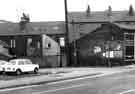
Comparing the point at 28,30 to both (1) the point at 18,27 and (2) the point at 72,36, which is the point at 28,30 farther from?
(2) the point at 72,36

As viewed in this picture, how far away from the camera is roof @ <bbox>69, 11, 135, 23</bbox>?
63.4 metres

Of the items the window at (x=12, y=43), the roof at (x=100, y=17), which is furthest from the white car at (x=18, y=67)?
the roof at (x=100, y=17)

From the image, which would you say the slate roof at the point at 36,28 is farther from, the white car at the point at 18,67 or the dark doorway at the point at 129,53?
the white car at the point at 18,67

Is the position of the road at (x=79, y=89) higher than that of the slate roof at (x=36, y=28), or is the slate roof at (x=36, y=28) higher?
the slate roof at (x=36, y=28)

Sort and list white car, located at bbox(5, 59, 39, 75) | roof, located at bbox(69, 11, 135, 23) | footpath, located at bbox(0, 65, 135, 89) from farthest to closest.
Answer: roof, located at bbox(69, 11, 135, 23)
white car, located at bbox(5, 59, 39, 75)
footpath, located at bbox(0, 65, 135, 89)

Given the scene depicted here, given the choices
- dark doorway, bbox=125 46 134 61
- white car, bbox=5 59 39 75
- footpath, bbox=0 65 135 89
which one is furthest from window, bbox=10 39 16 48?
white car, bbox=5 59 39 75

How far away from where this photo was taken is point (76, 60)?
52750 millimetres

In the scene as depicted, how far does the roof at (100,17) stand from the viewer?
63.4 meters

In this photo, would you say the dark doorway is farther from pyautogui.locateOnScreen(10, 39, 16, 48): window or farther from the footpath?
pyautogui.locateOnScreen(10, 39, 16, 48): window

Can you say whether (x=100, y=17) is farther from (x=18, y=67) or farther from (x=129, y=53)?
(x=18, y=67)

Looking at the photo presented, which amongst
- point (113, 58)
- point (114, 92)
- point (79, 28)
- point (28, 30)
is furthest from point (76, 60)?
point (114, 92)

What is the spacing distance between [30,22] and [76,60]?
20041mm

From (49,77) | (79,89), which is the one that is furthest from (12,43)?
(79,89)

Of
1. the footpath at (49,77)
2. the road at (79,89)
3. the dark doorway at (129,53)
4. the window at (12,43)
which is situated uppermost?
the window at (12,43)
